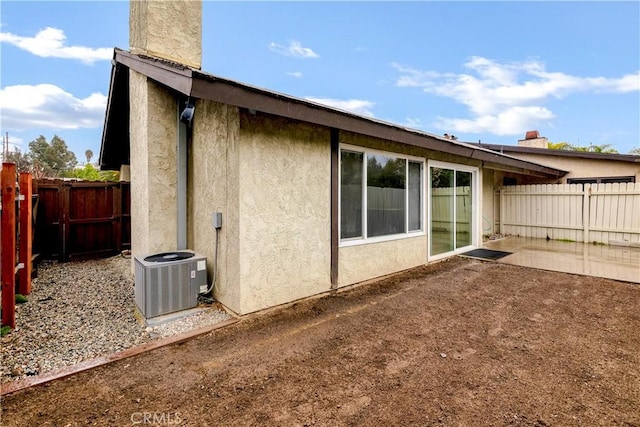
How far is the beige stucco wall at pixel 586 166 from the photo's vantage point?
10.3 metres

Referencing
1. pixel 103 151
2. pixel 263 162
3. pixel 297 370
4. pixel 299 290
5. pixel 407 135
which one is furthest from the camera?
pixel 103 151

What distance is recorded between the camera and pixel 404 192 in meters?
6.43

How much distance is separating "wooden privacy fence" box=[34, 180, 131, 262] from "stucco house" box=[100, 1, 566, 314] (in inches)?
103

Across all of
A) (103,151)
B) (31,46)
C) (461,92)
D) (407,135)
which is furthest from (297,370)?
(461,92)

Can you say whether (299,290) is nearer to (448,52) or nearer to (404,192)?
(404,192)

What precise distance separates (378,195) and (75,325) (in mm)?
4920

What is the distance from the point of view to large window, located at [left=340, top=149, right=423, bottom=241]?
5.29 metres

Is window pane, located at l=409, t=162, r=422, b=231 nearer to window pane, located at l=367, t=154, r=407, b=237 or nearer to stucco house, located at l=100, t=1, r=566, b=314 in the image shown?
stucco house, located at l=100, t=1, r=566, b=314

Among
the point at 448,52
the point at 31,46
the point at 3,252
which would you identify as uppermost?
the point at 448,52

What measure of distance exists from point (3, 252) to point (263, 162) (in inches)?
125

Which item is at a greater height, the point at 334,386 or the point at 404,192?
the point at 404,192

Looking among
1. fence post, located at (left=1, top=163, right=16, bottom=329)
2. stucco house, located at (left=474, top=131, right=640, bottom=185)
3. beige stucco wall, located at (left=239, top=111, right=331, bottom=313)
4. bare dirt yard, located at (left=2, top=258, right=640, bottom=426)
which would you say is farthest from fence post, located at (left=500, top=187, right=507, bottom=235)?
fence post, located at (left=1, top=163, right=16, bottom=329)

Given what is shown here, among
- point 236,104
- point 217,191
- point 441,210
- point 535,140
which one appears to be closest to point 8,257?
point 217,191

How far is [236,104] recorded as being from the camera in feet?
10.9
